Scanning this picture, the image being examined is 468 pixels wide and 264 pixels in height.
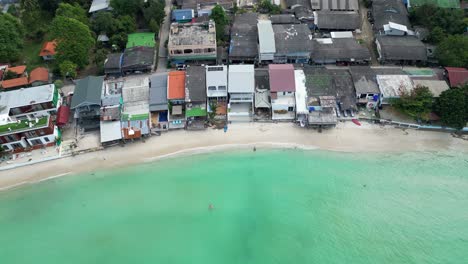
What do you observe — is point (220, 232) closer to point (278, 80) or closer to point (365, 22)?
point (278, 80)

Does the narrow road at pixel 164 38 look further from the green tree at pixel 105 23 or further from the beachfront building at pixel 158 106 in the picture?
the green tree at pixel 105 23

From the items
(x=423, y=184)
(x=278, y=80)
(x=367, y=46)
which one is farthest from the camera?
(x=367, y=46)

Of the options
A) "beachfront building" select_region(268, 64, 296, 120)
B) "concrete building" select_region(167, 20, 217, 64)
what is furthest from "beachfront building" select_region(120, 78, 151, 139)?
"beachfront building" select_region(268, 64, 296, 120)

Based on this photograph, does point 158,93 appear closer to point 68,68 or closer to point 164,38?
point 68,68

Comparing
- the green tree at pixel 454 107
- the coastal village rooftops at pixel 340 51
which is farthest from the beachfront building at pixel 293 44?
the green tree at pixel 454 107

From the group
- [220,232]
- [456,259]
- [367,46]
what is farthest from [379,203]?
[367,46]

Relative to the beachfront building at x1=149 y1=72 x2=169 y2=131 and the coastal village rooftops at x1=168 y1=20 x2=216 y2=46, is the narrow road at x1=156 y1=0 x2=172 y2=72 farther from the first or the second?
the beachfront building at x1=149 y1=72 x2=169 y2=131
